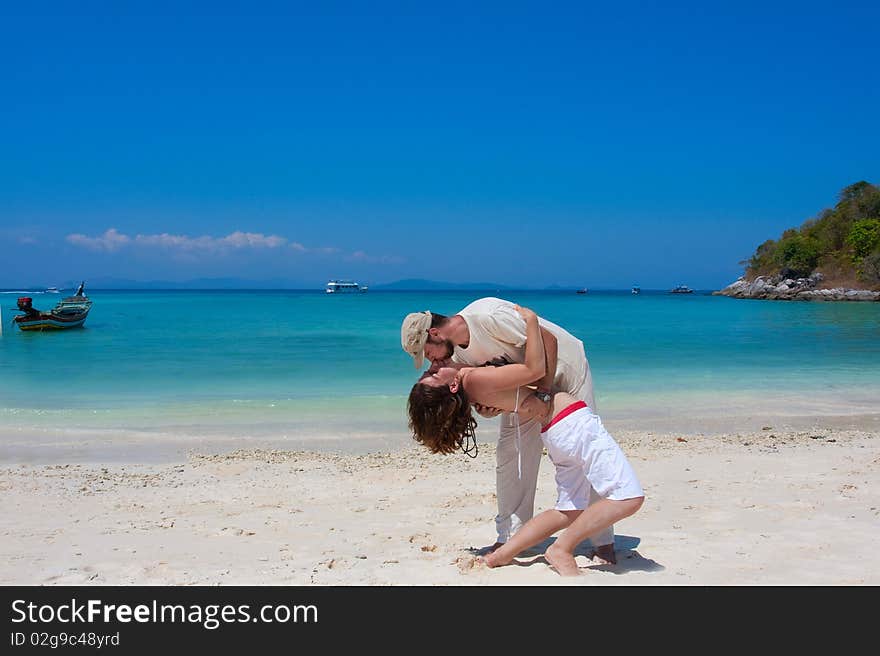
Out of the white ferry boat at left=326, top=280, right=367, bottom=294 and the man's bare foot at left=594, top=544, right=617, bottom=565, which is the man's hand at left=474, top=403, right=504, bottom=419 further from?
the white ferry boat at left=326, top=280, right=367, bottom=294

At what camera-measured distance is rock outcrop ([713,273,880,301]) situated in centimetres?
6888

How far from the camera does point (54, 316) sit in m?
33.2

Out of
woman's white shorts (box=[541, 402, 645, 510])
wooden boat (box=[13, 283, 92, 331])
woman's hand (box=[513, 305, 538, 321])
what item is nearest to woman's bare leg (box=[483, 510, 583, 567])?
woman's white shorts (box=[541, 402, 645, 510])

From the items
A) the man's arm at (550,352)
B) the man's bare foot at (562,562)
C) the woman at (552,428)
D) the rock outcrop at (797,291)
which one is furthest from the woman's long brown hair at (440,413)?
the rock outcrop at (797,291)

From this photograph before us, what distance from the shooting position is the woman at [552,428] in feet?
12.4

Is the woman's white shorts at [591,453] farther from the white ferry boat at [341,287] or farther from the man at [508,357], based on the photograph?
the white ferry boat at [341,287]

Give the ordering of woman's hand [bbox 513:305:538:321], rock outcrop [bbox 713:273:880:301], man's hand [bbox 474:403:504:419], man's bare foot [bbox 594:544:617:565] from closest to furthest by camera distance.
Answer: woman's hand [bbox 513:305:538:321] → man's hand [bbox 474:403:504:419] → man's bare foot [bbox 594:544:617:565] → rock outcrop [bbox 713:273:880:301]

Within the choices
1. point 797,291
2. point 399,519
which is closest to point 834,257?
point 797,291

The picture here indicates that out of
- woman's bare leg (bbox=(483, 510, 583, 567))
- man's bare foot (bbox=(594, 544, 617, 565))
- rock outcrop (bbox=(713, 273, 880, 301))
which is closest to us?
woman's bare leg (bbox=(483, 510, 583, 567))

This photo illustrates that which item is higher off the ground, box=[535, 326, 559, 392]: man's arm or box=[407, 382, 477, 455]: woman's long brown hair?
box=[535, 326, 559, 392]: man's arm

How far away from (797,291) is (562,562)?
81577 millimetres

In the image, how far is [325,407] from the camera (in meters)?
12.2
